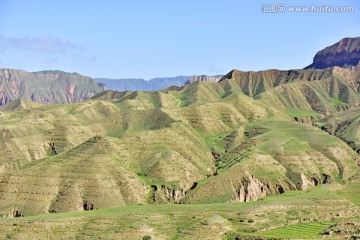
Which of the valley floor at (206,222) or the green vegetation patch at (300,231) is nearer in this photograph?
the green vegetation patch at (300,231)

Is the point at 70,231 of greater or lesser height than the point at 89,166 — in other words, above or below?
below

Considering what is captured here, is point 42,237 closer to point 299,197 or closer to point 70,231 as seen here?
point 70,231

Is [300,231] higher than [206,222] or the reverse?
the reverse

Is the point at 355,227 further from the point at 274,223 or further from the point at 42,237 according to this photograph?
the point at 42,237

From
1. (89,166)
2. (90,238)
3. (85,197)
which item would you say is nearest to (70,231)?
(90,238)

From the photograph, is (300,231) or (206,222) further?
(206,222)

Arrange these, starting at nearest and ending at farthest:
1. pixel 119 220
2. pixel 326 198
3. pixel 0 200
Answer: pixel 119 220, pixel 326 198, pixel 0 200

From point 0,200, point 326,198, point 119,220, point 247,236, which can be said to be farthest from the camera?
point 0,200

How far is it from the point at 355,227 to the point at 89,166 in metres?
90.6

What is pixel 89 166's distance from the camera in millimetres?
193250

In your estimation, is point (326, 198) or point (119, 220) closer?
point (119, 220)

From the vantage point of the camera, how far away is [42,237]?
139 m

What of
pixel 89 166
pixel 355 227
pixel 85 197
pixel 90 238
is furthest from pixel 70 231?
pixel 355 227

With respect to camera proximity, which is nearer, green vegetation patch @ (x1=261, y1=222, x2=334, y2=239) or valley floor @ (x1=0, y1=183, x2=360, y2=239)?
green vegetation patch @ (x1=261, y1=222, x2=334, y2=239)
